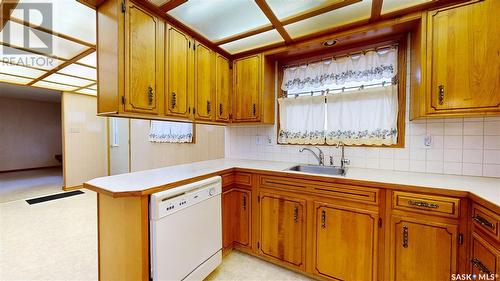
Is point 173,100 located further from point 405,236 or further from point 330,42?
point 405,236

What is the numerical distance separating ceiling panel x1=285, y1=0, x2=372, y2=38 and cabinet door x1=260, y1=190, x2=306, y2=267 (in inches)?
63.8

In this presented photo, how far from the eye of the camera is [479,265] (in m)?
1.12

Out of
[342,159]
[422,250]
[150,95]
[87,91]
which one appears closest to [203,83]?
[150,95]

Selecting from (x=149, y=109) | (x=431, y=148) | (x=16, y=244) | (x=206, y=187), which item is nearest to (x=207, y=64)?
(x=149, y=109)

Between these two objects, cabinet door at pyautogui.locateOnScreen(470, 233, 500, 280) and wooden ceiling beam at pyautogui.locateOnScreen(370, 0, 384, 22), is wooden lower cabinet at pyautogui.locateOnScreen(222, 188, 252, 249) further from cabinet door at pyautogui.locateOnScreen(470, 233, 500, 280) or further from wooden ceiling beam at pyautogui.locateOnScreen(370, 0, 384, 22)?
wooden ceiling beam at pyautogui.locateOnScreen(370, 0, 384, 22)

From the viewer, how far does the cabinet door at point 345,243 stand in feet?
4.86

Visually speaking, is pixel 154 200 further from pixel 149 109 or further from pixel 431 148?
pixel 431 148

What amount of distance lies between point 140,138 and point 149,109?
293cm

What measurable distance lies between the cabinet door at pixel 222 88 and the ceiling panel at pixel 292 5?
96 centimetres

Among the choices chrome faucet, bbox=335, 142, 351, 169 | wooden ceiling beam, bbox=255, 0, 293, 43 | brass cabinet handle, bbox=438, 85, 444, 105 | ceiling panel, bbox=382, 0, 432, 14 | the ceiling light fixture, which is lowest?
chrome faucet, bbox=335, 142, 351, 169

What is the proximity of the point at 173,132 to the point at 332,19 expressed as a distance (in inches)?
119

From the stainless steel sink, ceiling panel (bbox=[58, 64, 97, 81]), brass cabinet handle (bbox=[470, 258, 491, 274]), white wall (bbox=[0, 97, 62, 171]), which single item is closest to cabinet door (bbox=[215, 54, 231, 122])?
the stainless steel sink

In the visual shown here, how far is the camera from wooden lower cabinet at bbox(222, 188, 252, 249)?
2002mm

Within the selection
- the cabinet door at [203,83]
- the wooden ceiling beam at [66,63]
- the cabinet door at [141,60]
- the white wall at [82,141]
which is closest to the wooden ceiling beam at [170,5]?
the cabinet door at [141,60]
